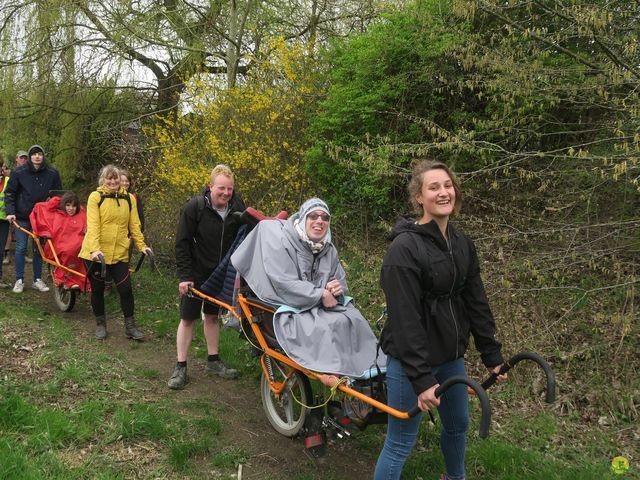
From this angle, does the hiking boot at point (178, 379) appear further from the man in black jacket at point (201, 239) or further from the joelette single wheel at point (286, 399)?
the joelette single wheel at point (286, 399)

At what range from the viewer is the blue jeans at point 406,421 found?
116 inches

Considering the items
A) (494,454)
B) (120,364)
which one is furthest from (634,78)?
(120,364)

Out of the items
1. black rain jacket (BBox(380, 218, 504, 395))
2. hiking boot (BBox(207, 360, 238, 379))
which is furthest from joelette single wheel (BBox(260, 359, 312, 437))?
black rain jacket (BBox(380, 218, 504, 395))

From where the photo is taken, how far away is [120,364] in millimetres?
5680

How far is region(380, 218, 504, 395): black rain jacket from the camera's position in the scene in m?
2.76

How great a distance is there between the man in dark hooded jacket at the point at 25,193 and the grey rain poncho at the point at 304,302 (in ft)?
18.4

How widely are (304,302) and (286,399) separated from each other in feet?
3.56

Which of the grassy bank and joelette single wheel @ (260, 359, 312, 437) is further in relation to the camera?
joelette single wheel @ (260, 359, 312, 437)

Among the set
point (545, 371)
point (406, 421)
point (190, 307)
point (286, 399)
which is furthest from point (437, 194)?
point (190, 307)

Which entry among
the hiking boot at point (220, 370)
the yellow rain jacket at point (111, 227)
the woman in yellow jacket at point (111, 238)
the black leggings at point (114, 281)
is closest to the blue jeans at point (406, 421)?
the hiking boot at point (220, 370)

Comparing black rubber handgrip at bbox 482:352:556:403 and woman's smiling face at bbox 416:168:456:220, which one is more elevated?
woman's smiling face at bbox 416:168:456:220

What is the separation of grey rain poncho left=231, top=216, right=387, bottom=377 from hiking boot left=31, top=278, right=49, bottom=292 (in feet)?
18.4

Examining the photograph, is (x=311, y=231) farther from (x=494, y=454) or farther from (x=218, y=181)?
(x=494, y=454)

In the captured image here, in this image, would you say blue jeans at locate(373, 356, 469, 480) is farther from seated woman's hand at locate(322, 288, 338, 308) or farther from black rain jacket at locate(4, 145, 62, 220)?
black rain jacket at locate(4, 145, 62, 220)
